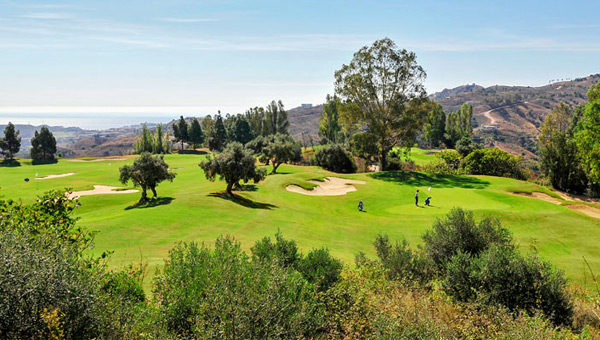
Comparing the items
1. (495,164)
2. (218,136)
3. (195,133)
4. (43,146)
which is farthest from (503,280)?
(195,133)

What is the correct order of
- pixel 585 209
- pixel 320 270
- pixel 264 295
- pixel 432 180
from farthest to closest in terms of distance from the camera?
1. pixel 432 180
2. pixel 585 209
3. pixel 320 270
4. pixel 264 295

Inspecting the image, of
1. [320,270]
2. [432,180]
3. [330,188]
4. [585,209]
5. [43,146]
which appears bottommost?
[585,209]

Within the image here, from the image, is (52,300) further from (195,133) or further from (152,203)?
(195,133)

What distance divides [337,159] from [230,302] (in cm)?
5636

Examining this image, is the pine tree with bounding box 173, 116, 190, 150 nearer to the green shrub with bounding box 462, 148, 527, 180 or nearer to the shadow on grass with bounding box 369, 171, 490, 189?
the shadow on grass with bounding box 369, 171, 490, 189

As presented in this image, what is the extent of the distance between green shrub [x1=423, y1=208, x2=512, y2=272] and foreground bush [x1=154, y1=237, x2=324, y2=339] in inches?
303

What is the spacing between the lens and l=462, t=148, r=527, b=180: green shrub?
53938 mm

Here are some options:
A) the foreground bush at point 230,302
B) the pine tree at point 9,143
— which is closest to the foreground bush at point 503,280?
the foreground bush at point 230,302

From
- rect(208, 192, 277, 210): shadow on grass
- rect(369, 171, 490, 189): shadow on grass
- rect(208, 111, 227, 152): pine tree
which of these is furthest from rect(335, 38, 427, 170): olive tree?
rect(208, 111, 227, 152): pine tree

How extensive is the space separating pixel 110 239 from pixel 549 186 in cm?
5581

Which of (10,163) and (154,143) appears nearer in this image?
(10,163)

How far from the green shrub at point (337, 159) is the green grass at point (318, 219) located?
809 inches

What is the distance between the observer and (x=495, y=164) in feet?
179

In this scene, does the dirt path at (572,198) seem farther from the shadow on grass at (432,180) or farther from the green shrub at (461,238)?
the green shrub at (461,238)
